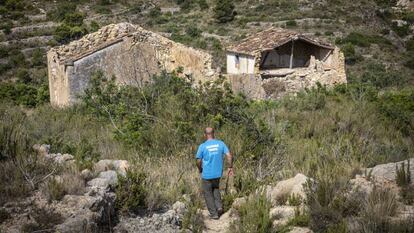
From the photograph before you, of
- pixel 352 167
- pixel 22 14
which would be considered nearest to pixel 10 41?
pixel 22 14

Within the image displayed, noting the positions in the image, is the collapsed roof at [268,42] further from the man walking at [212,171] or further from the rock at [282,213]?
the rock at [282,213]

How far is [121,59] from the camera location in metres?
20.0

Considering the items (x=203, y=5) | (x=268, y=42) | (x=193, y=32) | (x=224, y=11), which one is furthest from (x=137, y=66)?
(x=203, y=5)

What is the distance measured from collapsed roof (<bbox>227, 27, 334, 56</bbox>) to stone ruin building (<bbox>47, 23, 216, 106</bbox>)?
17.1 ft

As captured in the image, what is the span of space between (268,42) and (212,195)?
18972 millimetres

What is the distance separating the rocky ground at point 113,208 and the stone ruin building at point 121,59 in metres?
11.5

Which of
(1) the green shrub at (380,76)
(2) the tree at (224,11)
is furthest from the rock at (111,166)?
(2) the tree at (224,11)

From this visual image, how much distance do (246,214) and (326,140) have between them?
464 centimetres

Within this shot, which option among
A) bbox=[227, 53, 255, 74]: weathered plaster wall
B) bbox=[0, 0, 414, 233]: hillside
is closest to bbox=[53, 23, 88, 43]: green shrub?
bbox=[227, 53, 255, 74]: weathered plaster wall

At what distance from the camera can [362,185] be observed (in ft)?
25.2

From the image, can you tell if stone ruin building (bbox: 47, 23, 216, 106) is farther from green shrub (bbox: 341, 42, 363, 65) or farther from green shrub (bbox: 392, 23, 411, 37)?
green shrub (bbox: 392, 23, 411, 37)

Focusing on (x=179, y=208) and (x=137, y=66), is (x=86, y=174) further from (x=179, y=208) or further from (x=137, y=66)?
(x=137, y=66)

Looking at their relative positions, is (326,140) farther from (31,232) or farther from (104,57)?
(104,57)

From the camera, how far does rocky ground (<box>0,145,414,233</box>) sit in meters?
5.66
